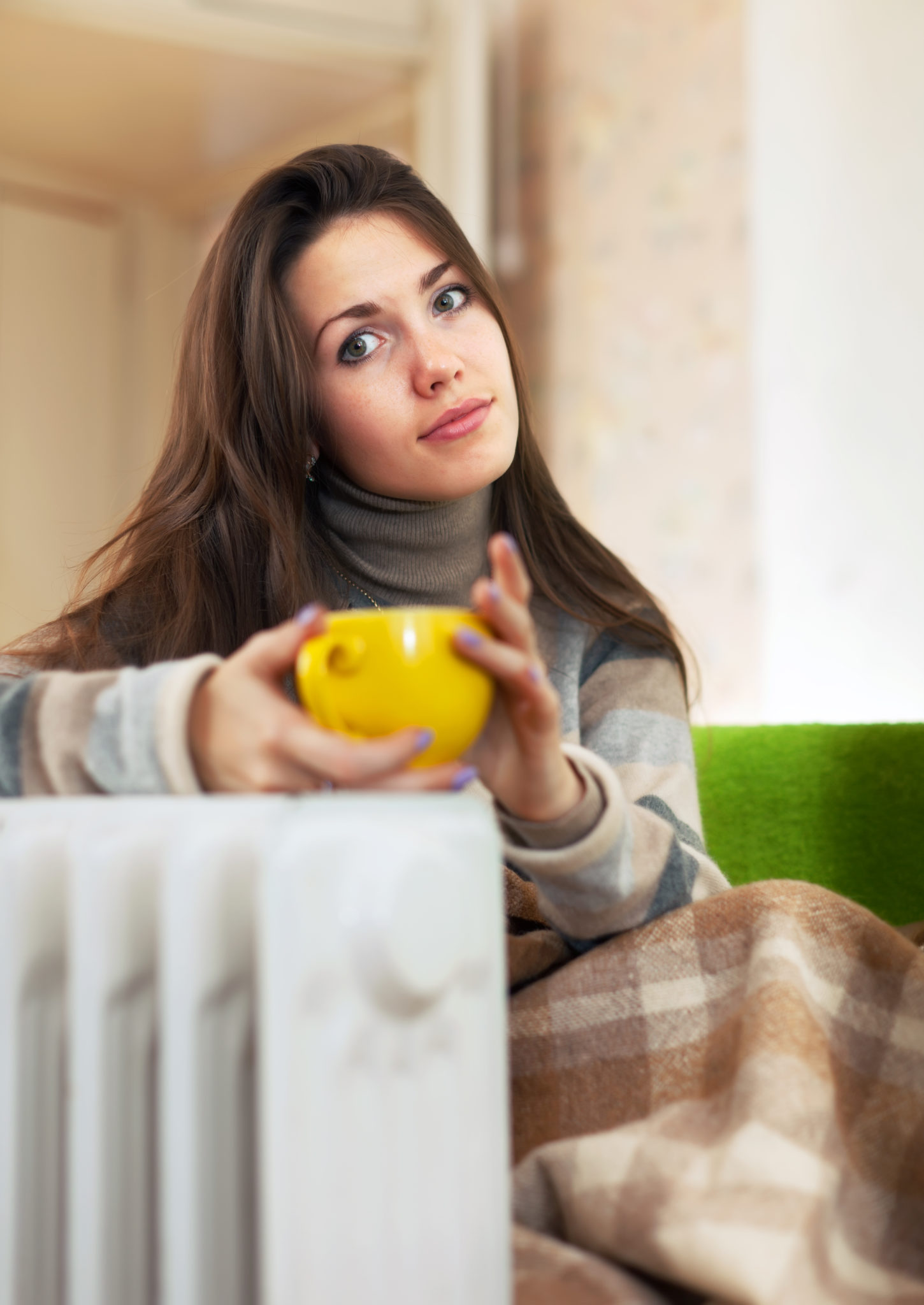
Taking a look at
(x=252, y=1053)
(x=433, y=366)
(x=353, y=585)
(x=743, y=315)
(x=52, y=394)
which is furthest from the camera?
(x=52, y=394)

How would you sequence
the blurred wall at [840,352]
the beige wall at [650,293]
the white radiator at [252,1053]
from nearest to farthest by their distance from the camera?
the white radiator at [252,1053] → the blurred wall at [840,352] → the beige wall at [650,293]

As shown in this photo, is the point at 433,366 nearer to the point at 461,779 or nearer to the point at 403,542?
the point at 403,542

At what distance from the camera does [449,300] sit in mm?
1042

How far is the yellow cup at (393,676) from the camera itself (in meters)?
0.54

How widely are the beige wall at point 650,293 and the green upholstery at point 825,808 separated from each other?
1361 millimetres

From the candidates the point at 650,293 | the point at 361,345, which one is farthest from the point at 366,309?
the point at 650,293

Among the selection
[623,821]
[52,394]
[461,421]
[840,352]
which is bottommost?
[623,821]

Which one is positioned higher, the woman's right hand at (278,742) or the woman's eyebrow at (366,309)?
the woman's eyebrow at (366,309)

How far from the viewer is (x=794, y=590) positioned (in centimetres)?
246

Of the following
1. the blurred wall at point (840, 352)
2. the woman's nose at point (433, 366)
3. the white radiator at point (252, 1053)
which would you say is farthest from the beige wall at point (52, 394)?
the white radiator at point (252, 1053)

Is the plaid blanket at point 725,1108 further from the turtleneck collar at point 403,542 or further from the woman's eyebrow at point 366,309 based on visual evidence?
the woman's eyebrow at point 366,309

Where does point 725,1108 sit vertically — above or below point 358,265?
below

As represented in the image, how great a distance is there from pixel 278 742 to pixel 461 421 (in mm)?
480

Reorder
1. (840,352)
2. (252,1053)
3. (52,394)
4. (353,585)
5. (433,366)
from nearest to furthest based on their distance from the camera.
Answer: (252,1053)
(433,366)
(353,585)
(840,352)
(52,394)
